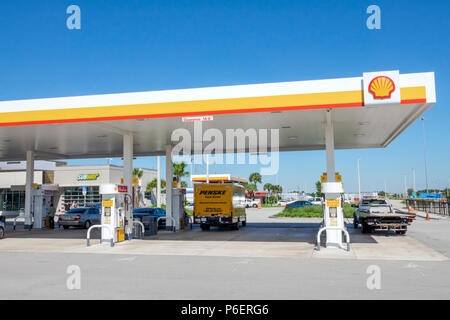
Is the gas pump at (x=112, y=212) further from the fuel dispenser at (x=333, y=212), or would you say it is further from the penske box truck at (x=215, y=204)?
the fuel dispenser at (x=333, y=212)

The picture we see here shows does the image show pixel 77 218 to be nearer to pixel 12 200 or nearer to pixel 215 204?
pixel 215 204

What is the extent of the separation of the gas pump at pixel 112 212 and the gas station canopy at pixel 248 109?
2.53 m

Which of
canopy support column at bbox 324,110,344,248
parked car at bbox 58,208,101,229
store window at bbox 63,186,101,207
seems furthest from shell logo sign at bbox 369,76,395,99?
store window at bbox 63,186,101,207

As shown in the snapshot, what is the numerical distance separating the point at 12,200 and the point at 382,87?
158 ft

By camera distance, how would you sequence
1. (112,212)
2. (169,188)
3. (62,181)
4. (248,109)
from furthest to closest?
(62,181) < (169,188) < (112,212) < (248,109)

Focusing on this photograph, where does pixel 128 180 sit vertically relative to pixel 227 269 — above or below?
above

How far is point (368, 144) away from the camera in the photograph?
23.4 meters

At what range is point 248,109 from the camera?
44.2ft

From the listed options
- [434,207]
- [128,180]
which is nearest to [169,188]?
[128,180]

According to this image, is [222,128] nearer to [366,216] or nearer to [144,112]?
[144,112]

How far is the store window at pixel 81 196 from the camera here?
49.4m

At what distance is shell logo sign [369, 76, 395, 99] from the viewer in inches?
488

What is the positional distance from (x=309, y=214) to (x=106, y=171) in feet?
82.8
